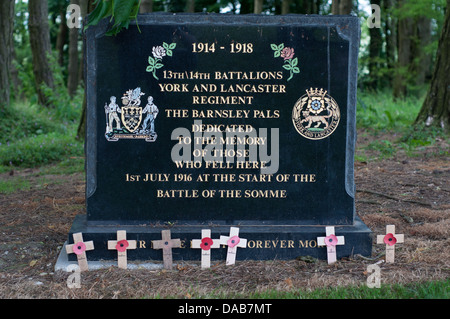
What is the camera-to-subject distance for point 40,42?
15.8m

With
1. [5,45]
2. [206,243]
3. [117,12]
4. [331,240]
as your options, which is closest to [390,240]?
[331,240]

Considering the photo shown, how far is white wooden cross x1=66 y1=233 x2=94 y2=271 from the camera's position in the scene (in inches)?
174

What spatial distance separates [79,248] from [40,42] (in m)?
12.9

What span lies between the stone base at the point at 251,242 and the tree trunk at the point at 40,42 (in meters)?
11.6

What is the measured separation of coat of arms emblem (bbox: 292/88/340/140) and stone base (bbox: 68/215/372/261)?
88 centimetres

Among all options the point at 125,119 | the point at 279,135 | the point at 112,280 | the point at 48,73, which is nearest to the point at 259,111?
the point at 279,135

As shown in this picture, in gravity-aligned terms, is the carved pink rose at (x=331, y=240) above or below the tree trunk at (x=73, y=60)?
below

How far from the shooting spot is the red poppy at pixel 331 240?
4.60 m

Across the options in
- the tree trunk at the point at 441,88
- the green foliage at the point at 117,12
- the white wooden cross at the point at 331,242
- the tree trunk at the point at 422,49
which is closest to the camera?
the green foliage at the point at 117,12

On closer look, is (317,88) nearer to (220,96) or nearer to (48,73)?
(220,96)

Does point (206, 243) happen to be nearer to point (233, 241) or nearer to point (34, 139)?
point (233, 241)

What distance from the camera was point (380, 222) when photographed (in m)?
5.68

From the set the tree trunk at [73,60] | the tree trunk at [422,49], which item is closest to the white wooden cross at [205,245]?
the tree trunk at [422,49]

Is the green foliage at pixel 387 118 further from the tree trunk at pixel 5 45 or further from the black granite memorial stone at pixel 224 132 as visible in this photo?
the tree trunk at pixel 5 45
